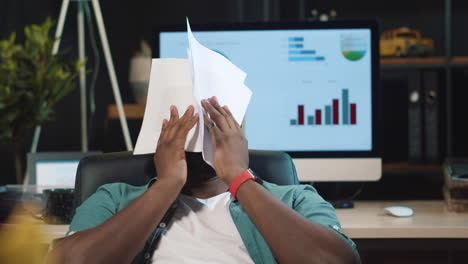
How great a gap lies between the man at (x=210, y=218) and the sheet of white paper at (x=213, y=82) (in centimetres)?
2

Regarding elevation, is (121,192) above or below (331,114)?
below

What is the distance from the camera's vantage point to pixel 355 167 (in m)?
1.98

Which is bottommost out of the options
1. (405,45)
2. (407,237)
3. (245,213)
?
(407,237)

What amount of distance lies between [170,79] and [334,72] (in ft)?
2.26

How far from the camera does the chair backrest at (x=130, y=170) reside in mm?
1540

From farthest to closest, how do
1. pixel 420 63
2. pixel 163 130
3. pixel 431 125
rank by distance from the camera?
pixel 420 63
pixel 431 125
pixel 163 130

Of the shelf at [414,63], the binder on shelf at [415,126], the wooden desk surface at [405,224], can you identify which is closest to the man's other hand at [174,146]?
the wooden desk surface at [405,224]

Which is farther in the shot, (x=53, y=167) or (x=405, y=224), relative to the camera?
(x=53, y=167)

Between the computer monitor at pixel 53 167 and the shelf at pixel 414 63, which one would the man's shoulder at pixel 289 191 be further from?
the shelf at pixel 414 63

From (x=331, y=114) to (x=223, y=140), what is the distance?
658mm

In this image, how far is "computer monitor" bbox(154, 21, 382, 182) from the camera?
6.50ft

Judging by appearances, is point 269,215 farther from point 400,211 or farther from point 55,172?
point 55,172

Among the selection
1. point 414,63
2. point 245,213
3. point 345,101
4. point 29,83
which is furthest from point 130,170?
point 414,63

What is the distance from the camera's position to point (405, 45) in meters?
2.78
